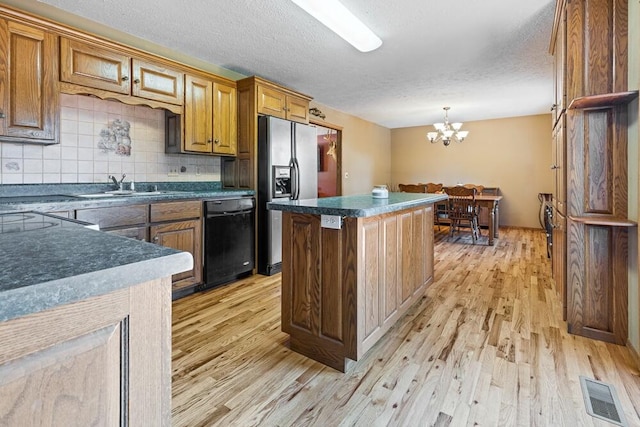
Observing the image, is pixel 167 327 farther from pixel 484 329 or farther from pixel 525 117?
pixel 525 117

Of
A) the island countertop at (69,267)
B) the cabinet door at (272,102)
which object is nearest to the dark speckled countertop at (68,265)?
the island countertop at (69,267)

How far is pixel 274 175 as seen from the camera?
3.74m

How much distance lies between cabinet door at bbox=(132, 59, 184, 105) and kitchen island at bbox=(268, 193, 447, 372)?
1772mm

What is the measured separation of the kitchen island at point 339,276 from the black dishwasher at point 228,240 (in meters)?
1.34

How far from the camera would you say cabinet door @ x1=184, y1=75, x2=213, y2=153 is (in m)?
3.25

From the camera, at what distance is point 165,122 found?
343cm

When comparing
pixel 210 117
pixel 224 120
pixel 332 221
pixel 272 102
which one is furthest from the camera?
pixel 272 102

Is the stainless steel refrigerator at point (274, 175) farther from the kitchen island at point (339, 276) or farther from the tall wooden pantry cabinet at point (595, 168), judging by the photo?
the tall wooden pantry cabinet at point (595, 168)

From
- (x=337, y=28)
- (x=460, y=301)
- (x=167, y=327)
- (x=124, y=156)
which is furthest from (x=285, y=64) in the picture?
(x=167, y=327)

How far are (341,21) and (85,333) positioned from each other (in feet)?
8.41

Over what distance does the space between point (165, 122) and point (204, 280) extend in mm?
1651

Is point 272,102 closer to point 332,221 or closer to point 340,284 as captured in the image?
point 332,221

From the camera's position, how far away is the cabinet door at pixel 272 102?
12.1 ft

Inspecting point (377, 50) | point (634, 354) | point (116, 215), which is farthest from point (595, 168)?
point (116, 215)
